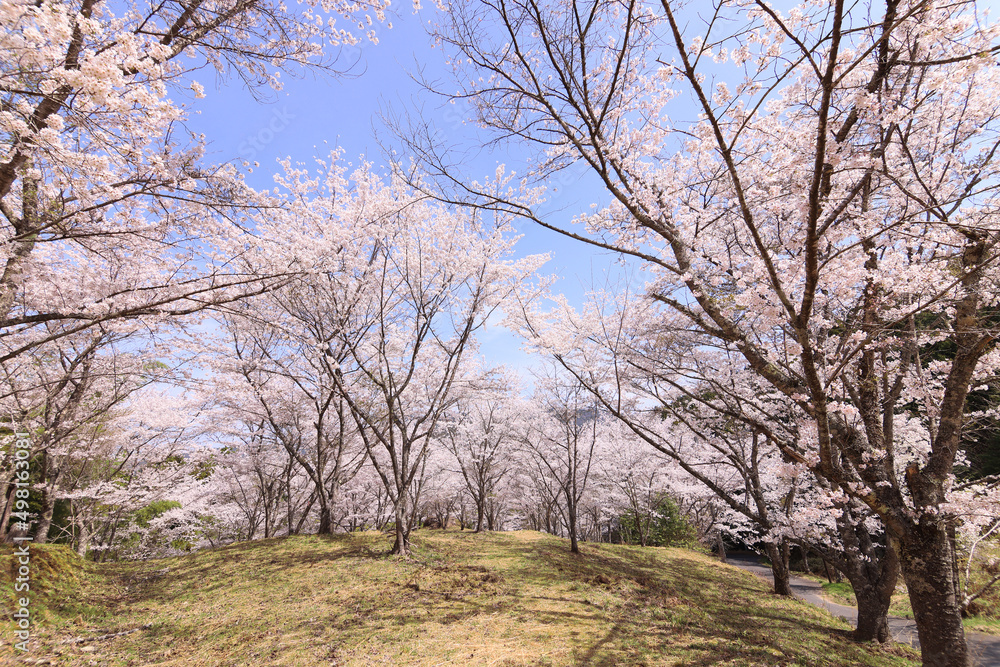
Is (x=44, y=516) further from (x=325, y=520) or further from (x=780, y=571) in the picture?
(x=780, y=571)

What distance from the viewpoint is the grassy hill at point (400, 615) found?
4895 mm

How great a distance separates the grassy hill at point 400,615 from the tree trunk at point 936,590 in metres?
2.25

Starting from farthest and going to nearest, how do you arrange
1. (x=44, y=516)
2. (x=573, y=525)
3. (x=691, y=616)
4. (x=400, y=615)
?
1. (x=573, y=525)
2. (x=44, y=516)
3. (x=691, y=616)
4. (x=400, y=615)

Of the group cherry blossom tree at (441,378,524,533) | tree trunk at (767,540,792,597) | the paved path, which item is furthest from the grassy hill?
cherry blossom tree at (441,378,524,533)

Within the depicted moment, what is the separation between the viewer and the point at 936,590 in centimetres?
346

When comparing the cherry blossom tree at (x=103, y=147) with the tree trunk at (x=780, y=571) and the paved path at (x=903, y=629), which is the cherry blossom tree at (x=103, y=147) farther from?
the tree trunk at (x=780, y=571)

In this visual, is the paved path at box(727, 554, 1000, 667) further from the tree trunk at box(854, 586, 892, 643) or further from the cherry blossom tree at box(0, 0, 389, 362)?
the cherry blossom tree at box(0, 0, 389, 362)

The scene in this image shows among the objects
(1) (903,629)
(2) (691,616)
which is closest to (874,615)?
(1) (903,629)

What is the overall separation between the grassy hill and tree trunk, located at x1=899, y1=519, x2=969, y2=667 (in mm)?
2246

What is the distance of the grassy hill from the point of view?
489cm

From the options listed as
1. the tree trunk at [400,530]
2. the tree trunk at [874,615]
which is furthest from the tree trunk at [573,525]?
the tree trunk at [874,615]

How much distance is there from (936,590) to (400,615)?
6508mm

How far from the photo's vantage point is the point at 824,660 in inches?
216

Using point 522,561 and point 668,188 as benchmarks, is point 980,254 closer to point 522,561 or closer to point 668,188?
point 668,188
